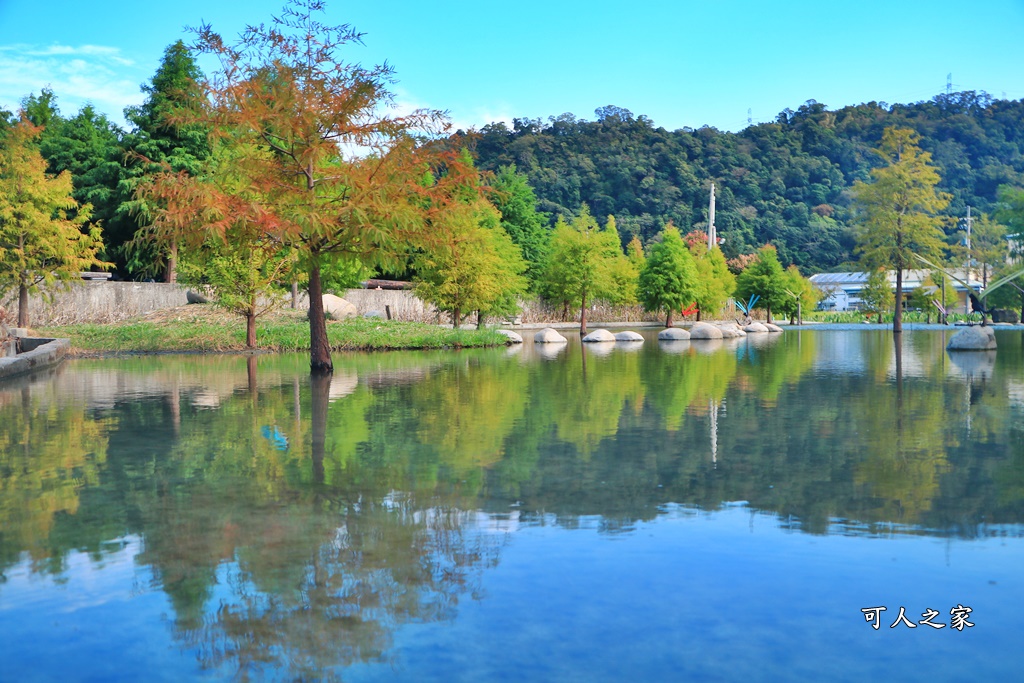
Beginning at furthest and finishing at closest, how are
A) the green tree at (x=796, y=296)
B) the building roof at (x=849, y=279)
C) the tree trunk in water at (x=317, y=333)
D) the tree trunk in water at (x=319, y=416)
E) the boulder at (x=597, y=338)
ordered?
the building roof at (x=849, y=279), the green tree at (x=796, y=296), the boulder at (x=597, y=338), the tree trunk in water at (x=317, y=333), the tree trunk in water at (x=319, y=416)

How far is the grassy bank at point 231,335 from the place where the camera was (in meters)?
25.3

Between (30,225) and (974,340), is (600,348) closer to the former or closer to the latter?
(974,340)

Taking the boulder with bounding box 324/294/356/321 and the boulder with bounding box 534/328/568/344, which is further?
the boulder with bounding box 324/294/356/321

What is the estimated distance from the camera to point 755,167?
99.0 meters

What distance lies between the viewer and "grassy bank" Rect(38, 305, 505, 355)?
25281 millimetres

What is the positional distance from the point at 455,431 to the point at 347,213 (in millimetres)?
8174

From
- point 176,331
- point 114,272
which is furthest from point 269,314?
point 114,272

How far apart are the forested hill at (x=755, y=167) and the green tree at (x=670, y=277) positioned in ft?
110

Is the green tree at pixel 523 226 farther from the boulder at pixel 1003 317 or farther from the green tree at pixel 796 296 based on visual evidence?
the boulder at pixel 1003 317

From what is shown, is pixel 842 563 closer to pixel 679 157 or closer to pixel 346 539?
pixel 346 539

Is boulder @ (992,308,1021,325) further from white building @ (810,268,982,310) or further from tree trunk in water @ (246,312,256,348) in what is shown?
tree trunk in water @ (246,312,256,348)

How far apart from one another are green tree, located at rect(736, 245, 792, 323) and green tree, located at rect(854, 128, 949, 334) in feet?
75.8

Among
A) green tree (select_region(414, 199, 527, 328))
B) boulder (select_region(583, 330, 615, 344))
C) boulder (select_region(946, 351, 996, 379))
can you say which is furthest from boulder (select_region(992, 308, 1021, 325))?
green tree (select_region(414, 199, 527, 328))

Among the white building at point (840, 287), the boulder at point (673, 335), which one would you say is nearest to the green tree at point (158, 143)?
the boulder at point (673, 335)
